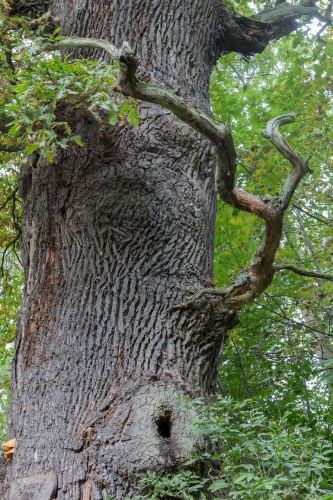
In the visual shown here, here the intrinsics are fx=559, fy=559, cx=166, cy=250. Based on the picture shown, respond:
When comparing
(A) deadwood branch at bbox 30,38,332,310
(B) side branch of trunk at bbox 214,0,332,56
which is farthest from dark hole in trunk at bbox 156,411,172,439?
(B) side branch of trunk at bbox 214,0,332,56

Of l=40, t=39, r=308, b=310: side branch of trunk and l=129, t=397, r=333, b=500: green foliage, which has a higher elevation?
l=40, t=39, r=308, b=310: side branch of trunk

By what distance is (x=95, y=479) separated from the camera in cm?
278

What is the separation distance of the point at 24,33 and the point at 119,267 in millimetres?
2063

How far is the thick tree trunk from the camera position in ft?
9.52

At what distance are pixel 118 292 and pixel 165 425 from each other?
819 millimetres

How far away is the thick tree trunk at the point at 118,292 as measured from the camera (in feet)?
9.52

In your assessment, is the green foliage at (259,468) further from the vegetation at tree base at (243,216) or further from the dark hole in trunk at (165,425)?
the dark hole in trunk at (165,425)

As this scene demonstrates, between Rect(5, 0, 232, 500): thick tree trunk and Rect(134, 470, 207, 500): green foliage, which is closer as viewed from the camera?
Rect(134, 470, 207, 500): green foliage

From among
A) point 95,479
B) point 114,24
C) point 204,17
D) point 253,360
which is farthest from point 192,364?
point 253,360

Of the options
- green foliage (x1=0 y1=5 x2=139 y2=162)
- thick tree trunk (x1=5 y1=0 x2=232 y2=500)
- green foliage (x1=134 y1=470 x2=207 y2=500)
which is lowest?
green foliage (x1=134 y1=470 x2=207 y2=500)

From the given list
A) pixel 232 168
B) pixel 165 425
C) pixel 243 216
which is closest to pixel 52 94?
pixel 232 168

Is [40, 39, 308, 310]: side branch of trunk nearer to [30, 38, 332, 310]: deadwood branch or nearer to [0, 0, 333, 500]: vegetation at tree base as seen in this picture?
[30, 38, 332, 310]: deadwood branch

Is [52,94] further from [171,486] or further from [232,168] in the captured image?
[171,486]

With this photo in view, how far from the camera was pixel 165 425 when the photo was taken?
297 centimetres
